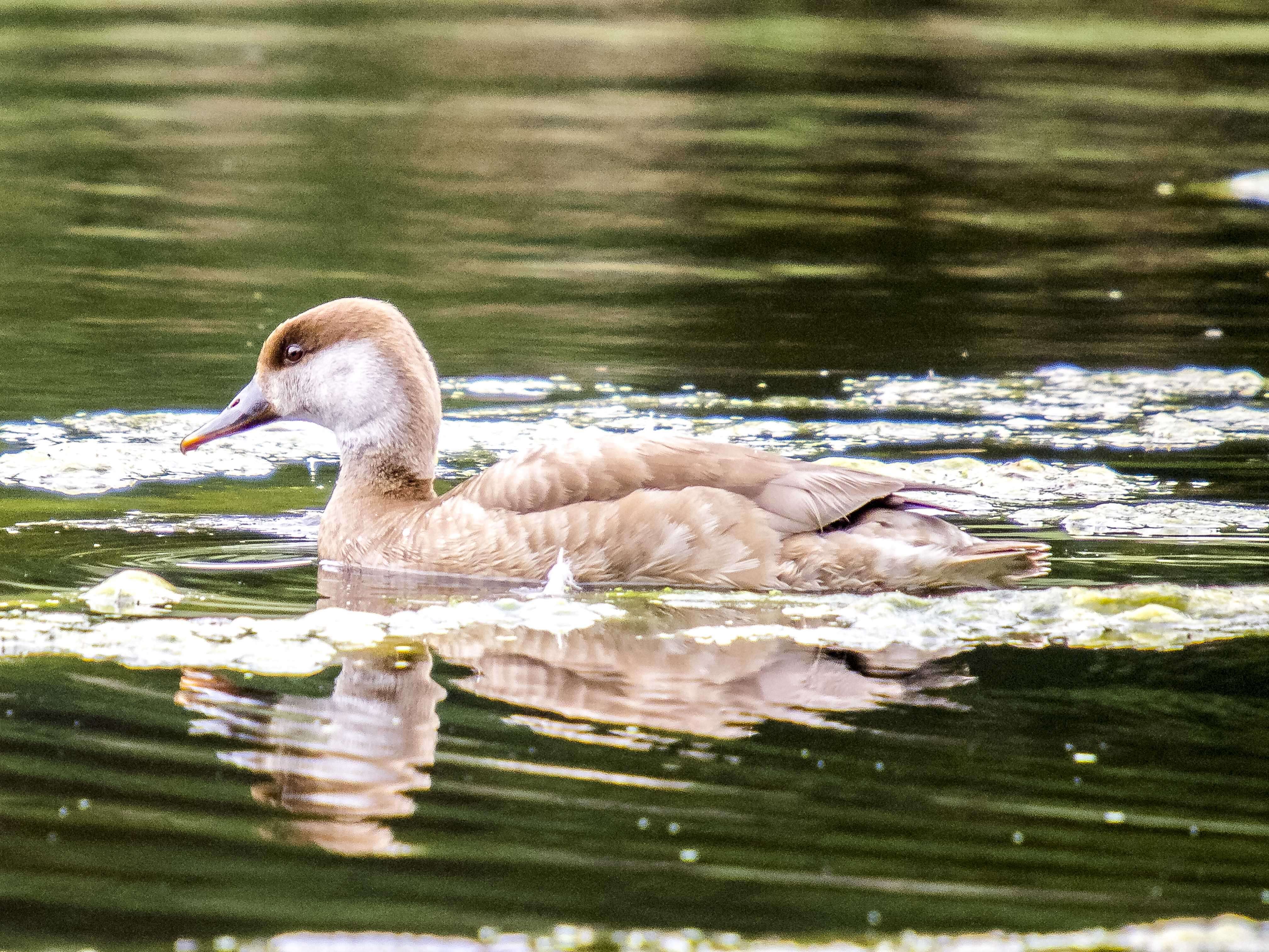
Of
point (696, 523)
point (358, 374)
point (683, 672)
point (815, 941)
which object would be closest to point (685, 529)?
point (696, 523)

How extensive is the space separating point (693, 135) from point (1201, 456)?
13.2 meters

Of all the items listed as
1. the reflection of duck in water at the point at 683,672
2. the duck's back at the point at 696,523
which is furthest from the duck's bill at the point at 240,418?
the reflection of duck in water at the point at 683,672

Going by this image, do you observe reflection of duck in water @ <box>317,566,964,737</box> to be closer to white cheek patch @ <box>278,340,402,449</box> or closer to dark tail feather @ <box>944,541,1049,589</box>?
dark tail feather @ <box>944,541,1049,589</box>

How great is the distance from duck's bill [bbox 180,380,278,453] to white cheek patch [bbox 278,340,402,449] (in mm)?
155

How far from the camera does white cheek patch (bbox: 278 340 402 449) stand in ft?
27.7

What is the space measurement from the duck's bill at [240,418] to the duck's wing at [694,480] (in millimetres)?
1452

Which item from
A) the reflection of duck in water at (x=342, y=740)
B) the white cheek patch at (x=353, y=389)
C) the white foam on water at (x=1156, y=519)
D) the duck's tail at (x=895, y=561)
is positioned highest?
the white cheek patch at (x=353, y=389)

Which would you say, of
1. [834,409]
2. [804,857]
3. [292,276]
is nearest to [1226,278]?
[834,409]

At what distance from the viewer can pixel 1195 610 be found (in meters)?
6.88

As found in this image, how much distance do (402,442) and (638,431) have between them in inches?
81.9

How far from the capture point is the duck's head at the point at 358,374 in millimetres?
8445

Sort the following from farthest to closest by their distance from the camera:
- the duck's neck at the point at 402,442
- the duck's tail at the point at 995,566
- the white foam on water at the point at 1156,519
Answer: the duck's neck at the point at 402,442, the white foam on water at the point at 1156,519, the duck's tail at the point at 995,566

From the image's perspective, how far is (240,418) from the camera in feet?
28.6

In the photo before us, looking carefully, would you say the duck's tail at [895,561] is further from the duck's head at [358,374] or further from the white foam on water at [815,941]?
the white foam on water at [815,941]
